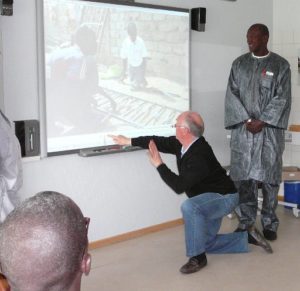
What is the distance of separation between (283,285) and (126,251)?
1292 mm

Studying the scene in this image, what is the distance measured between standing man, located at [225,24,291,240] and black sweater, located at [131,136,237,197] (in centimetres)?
71

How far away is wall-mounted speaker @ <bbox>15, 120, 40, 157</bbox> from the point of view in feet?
11.6

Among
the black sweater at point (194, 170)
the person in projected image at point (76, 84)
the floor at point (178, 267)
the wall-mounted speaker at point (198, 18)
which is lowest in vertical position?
the floor at point (178, 267)

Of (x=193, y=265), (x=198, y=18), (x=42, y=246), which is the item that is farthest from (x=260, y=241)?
(x=42, y=246)

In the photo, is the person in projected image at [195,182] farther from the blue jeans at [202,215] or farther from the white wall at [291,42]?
the white wall at [291,42]

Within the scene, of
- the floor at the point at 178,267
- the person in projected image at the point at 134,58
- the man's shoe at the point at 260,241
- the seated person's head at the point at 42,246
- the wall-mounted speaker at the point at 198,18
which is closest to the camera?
the seated person's head at the point at 42,246

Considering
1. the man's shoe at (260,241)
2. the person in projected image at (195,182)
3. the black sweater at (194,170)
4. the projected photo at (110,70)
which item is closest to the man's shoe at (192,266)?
the person in projected image at (195,182)

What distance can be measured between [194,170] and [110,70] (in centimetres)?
117

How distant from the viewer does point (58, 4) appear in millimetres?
3631

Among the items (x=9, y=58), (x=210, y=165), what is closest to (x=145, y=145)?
(x=210, y=165)

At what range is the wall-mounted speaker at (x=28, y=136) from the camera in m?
3.54

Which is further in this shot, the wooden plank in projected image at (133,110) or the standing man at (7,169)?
the wooden plank in projected image at (133,110)

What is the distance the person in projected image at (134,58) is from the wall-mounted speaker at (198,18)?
2.22ft

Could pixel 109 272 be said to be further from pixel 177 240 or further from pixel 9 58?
pixel 9 58
